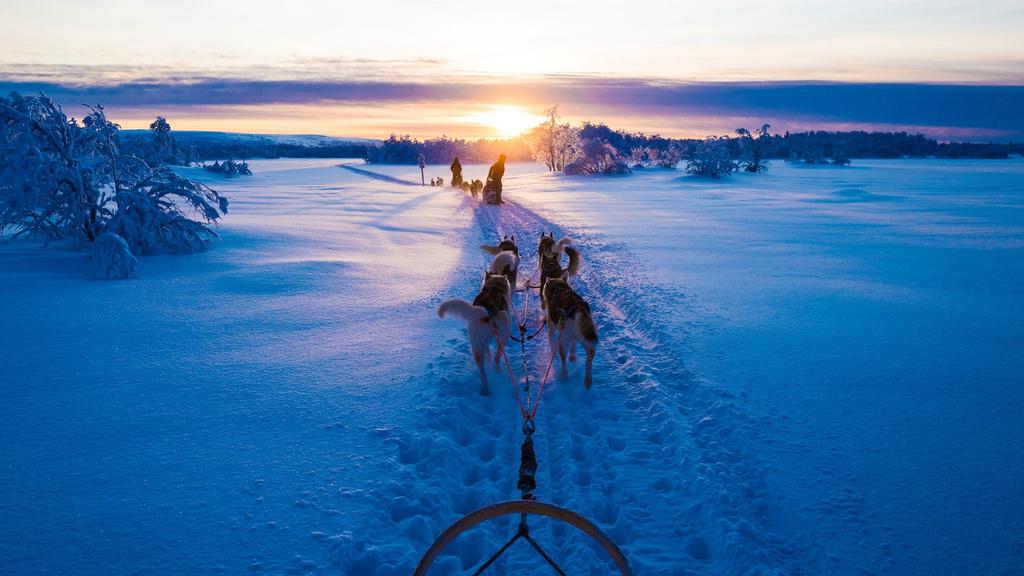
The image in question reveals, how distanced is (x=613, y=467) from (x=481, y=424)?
46.6 inches

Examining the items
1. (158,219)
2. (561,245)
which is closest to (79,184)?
(158,219)

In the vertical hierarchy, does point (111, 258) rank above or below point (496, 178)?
below

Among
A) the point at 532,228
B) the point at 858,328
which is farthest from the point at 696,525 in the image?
the point at 532,228

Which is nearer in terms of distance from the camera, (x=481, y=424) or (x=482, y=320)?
(x=481, y=424)

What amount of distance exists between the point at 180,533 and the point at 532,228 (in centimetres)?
1202

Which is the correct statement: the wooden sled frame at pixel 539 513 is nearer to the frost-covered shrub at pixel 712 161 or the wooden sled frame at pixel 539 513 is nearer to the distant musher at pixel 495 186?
the distant musher at pixel 495 186

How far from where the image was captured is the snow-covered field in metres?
2.80

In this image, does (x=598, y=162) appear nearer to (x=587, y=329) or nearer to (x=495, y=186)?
(x=495, y=186)

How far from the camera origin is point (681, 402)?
4363 mm

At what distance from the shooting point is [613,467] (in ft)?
11.5

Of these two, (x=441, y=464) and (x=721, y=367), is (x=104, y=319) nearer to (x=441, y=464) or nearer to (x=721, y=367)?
(x=441, y=464)

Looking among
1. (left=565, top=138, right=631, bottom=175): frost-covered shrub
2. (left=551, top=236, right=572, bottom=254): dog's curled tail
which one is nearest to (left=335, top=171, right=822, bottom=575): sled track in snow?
(left=551, top=236, right=572, bottom=254): dog's curled tail

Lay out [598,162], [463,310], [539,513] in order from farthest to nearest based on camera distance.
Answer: [598,162] → [463,310] → [539,513]

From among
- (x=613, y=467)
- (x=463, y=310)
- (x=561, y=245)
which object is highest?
(x=561, y=245)
